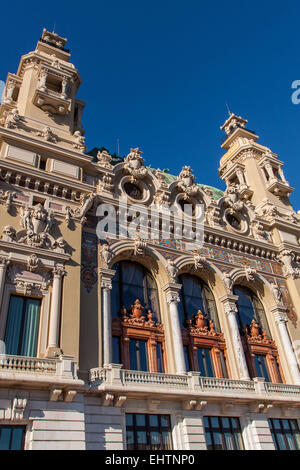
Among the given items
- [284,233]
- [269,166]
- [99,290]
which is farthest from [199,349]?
[269,166]

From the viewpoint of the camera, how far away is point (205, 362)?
23.9 m

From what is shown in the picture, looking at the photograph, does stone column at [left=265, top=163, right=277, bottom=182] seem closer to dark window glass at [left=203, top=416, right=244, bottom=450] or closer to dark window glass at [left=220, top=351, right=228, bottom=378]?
dark window glass at [left=220, top=351, right=228, bottom=378]

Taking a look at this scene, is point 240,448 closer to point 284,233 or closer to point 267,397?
point 267,397

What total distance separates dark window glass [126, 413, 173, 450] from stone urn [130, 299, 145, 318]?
5.57m

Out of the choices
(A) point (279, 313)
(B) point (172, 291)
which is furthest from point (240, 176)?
(B) point (172, 291)

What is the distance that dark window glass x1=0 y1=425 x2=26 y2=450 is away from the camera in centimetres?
1525

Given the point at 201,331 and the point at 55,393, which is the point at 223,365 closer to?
the point at 201,331

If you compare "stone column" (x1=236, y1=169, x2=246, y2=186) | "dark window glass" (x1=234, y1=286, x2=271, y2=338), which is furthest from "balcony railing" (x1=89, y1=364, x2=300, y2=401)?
"stone column" (x1=236, y1=169, x2=246, y2=186)

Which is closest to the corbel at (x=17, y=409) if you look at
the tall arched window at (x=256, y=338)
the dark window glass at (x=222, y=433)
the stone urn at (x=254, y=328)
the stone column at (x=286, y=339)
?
the dark window glass at (x=222, y=433)

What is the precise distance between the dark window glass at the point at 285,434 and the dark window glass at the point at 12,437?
43.9 ft

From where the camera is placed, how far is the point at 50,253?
2072 centimetres

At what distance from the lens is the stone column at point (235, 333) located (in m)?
23.5

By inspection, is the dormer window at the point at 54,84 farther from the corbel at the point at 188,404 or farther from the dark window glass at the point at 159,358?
the corbel at the point at 188,404
